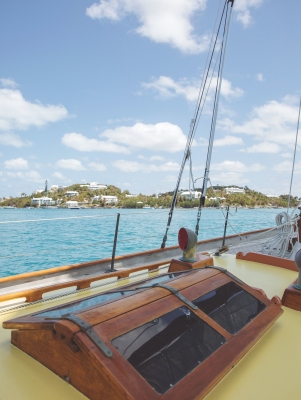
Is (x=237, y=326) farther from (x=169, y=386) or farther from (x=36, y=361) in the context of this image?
(x=36, y=361)

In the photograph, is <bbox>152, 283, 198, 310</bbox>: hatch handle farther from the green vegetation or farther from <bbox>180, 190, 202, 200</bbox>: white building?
the green vegetation

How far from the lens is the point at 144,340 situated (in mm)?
1142

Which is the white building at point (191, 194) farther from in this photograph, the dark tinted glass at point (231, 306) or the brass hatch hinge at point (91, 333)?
the brass hatch hinge at point (91, 333)

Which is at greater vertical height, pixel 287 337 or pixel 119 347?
pixel 119 347

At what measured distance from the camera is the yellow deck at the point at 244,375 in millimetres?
1074

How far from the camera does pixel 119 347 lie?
105cm

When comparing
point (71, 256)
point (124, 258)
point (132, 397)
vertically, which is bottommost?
point (71, 256)

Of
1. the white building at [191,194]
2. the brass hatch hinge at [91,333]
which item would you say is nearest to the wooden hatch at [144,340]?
the brass hatch hinge at [91,333]

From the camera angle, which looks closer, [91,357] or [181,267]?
[91,357]

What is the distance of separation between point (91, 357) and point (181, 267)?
5.18ft

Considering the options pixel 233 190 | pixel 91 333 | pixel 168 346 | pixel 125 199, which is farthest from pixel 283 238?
pixel 125 199

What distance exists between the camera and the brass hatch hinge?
0.99 meters

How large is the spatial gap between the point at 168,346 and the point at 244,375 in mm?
401

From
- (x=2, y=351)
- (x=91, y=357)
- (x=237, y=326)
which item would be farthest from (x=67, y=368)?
(x=237, y=326)
